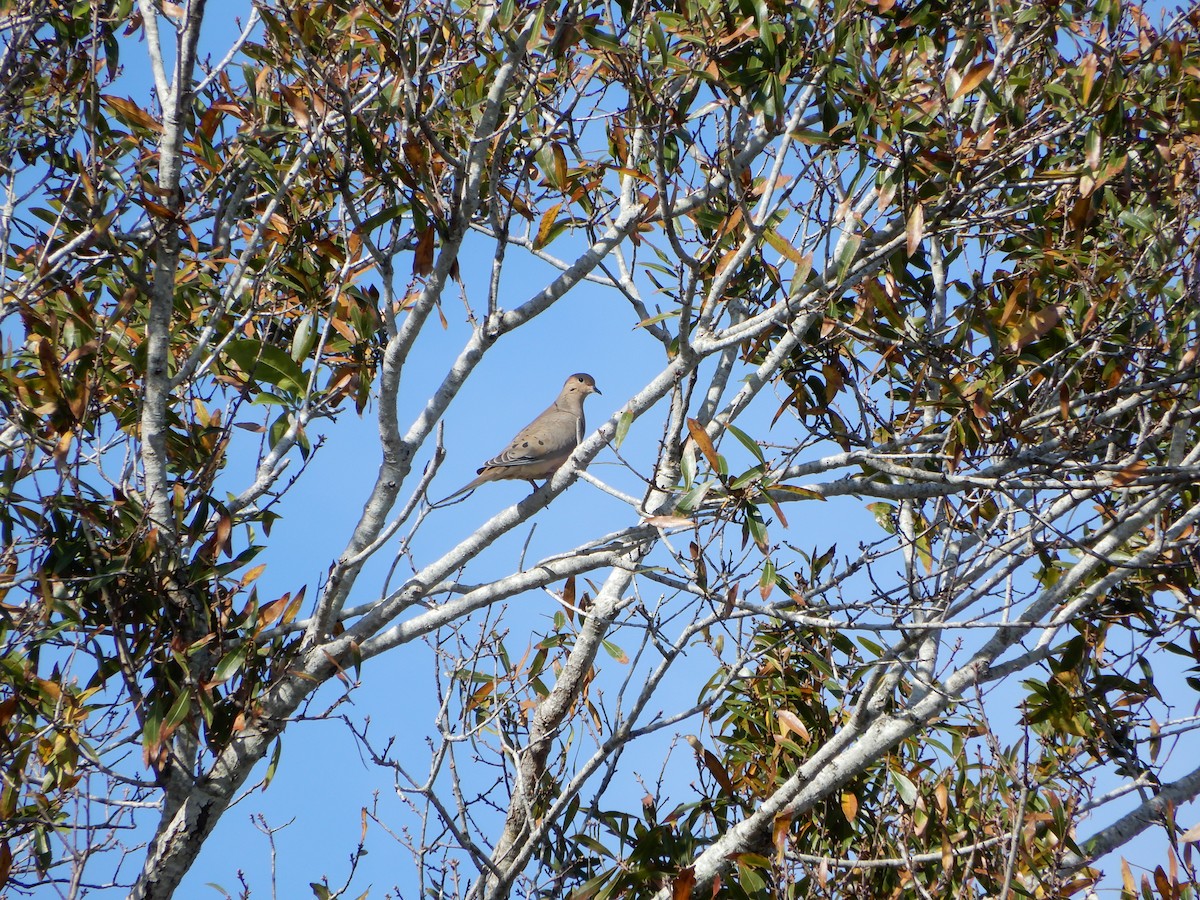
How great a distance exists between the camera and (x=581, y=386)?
9523mm

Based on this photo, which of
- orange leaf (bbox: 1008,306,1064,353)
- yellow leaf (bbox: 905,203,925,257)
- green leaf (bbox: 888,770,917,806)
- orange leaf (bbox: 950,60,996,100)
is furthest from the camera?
green leaf (bbox: 888,770,917,806)

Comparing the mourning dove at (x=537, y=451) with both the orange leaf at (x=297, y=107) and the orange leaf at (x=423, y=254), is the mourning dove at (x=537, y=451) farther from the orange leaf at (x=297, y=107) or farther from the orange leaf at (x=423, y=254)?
the orange leaf at (x=297, y=107)

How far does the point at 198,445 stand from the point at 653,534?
2.26m

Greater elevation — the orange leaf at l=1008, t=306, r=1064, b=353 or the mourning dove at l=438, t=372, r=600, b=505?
A: the mourning dove at l=438, t=372, r=600, b=505

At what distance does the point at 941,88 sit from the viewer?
14.5 ft

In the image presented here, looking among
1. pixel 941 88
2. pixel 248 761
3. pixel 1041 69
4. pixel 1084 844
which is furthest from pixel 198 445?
pixel 1084 844

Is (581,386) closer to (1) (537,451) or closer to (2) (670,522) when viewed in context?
(1) (537,451)

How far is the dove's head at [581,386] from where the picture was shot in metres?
9.52

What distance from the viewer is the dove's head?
9.52 metres

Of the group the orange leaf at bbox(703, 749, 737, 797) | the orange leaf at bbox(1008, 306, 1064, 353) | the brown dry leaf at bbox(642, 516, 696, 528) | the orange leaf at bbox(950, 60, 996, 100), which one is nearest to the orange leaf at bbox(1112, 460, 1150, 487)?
the orange leaf at bbox(1008, 306, 1064, 353)

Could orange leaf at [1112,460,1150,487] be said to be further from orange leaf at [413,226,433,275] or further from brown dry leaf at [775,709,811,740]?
orange leaf at [413,226,433,275]

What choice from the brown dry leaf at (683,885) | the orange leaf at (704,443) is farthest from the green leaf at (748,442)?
the brown dry leaf at (683,885)

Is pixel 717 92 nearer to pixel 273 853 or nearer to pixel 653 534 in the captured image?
pixel 653 534

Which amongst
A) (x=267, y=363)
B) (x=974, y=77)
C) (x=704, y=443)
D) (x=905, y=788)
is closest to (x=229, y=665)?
(x=267, y=363)
